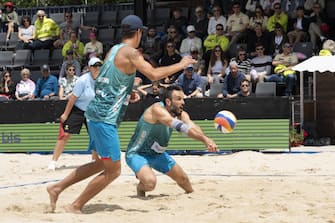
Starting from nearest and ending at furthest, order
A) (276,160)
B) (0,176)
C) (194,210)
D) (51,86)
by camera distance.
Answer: (194,210)
(0,176)
(276,160)
(51,86)

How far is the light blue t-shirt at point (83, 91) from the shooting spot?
11023mm

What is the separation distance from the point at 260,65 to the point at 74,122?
20.3ft

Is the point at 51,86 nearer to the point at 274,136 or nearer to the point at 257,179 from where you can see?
the point at 274,136

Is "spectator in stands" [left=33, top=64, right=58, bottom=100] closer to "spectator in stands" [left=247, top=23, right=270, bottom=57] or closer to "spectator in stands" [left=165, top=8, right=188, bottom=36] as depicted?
"spectator in stands" [left=165, top=8, right=188, bottom=36]

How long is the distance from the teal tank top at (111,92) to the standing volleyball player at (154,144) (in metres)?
1.10

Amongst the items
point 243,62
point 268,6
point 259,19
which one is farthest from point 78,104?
point 268,6

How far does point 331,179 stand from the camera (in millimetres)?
9633

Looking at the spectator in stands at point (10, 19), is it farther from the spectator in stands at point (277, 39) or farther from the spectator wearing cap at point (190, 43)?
the spectator in stands at point (277, 39)

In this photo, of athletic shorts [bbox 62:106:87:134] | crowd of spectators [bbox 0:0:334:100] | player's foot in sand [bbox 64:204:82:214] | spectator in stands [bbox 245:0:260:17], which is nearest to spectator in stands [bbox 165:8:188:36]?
crowd of spectators [bbox 0:0:334:100]

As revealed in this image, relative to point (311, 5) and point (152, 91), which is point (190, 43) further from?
point (311, 5)

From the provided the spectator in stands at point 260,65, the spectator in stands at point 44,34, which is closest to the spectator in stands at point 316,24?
the spectator in stands at point 260,65

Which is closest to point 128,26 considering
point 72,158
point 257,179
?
point 257,179

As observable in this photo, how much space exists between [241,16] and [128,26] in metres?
11.3

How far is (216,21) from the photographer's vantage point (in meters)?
18.2
